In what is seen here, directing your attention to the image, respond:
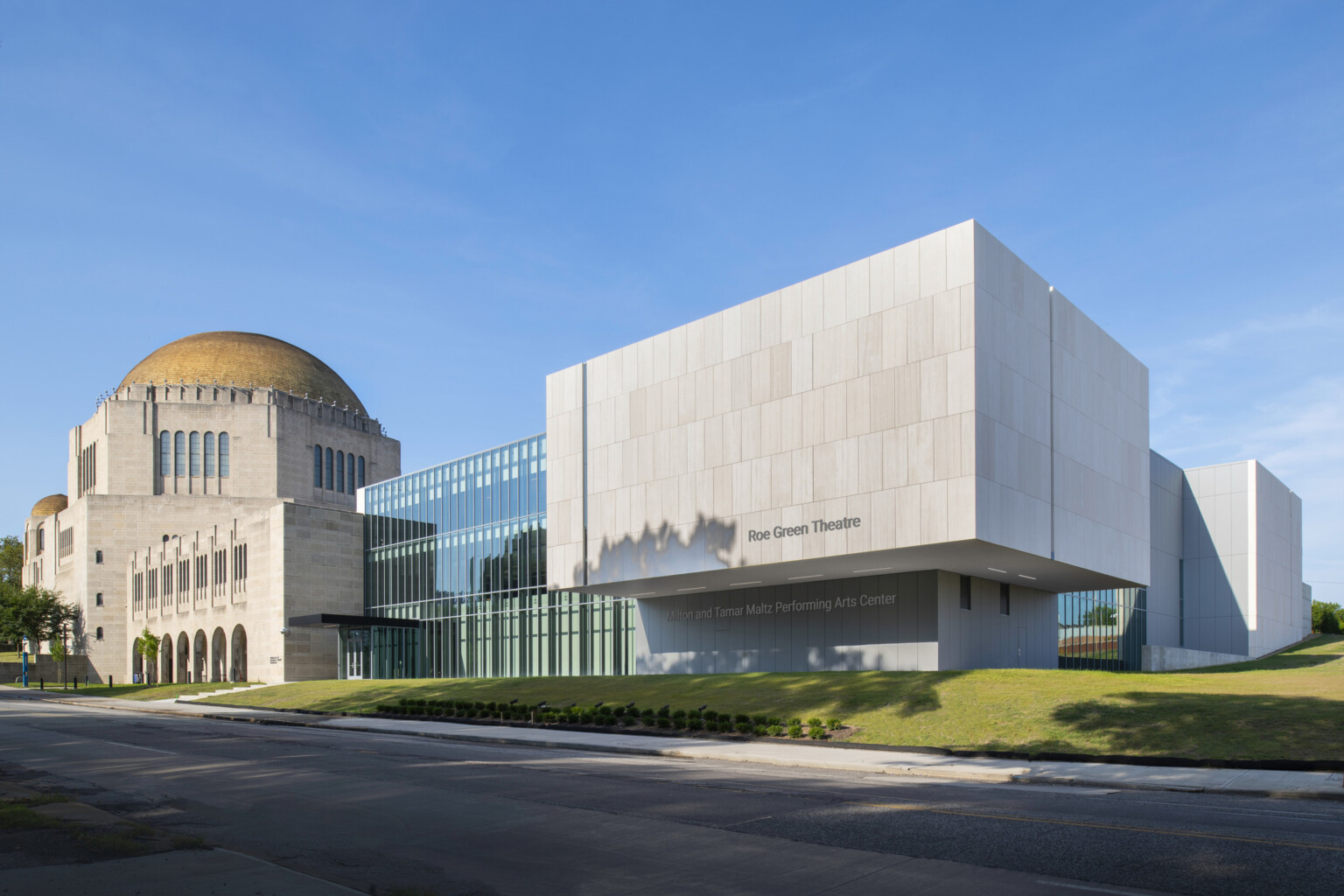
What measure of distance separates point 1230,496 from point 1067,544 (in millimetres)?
26198

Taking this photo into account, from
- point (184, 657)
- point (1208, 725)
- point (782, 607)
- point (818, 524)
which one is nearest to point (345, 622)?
point (184, 657)

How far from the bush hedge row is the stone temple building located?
30036mm

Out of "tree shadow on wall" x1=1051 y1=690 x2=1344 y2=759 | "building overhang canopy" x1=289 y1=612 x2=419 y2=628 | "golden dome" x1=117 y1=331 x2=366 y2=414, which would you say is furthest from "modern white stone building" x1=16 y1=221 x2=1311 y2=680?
"golden dome" x1=117 y1=331 x2=366 y2=414

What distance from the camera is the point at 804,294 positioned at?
36.7m

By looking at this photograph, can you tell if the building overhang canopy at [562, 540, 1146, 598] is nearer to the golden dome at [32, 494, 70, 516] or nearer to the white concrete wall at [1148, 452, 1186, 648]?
the white concrete wall at [1148, 452, 1186, 648]

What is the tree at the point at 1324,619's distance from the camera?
84250mm

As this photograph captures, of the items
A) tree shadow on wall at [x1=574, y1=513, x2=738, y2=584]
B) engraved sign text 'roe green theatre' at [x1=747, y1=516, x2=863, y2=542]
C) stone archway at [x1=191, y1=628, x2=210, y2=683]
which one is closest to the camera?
engraved sign text 'roe green theatre' at [x1=747, y1=516, x2=863, y2=542]

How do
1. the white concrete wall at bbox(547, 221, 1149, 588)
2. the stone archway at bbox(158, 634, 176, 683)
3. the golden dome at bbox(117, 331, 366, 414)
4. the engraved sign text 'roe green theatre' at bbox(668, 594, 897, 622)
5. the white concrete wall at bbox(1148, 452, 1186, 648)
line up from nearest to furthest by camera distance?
the white concrete wall at bbox(547, 221, 1149, 588)
the engraved sign text 'roe green theatre' at bbox(668, 594, 897, 622)
the white concrete wall at bbox(1148, 452, 1186, 648)
the stone archway at bbox(158, 634, 176, 683)
the golden dome at bbox(117, 331, 366, 414)

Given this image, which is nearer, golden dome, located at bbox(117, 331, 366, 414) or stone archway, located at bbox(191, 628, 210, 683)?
stone archway, located at bbox(191, 628, 210, 683)

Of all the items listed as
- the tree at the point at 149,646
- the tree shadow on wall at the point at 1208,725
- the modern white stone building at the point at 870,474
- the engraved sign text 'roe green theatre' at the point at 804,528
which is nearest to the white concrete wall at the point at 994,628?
the modern white stone building at the point at 870,474

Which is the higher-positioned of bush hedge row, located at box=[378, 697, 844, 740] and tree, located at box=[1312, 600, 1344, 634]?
bush hedge row, located at box=[378, 697, 844, 740]

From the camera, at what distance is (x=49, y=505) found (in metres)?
118

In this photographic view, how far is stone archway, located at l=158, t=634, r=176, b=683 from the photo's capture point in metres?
81.9

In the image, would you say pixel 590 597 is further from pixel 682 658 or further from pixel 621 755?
pixel 621 755
